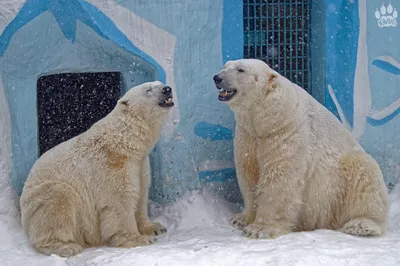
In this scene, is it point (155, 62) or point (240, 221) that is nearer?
point (240, 221)

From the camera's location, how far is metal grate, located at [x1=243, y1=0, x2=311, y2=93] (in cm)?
600

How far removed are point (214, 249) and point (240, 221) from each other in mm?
817

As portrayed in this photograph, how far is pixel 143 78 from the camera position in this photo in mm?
5648

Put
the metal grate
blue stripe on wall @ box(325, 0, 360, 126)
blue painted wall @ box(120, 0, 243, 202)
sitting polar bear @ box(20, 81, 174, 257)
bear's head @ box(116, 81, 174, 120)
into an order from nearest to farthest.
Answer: sitting polar bear @ box(20, 81, 174, 257) → bear's head @ box(116, 81, 174, 120) → blue painted wall @ box(120, 0, 243, 202) → blue stripe on wall @ box(325, 0, 360, 126) → the metal grate

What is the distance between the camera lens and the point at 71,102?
7.70m

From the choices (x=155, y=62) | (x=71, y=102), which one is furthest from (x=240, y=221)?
(x=71, y=102)

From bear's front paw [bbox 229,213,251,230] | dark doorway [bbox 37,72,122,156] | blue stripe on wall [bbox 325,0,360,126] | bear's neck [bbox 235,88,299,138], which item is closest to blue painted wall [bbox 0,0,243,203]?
bear's front paw [bbox 229,213,251,230]

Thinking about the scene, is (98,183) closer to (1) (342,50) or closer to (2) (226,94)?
(2) (226,94)

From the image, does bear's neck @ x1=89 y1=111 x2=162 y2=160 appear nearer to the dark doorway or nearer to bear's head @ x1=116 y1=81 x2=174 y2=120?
bear's head @ x1=116 y1=81 x2=174 y2=120

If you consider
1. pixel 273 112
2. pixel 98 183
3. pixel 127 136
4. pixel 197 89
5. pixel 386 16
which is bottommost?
pixel 98 183

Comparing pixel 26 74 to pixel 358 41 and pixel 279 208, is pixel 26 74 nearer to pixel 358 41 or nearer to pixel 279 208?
pixel 279 208

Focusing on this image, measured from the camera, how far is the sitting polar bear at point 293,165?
16.1ft

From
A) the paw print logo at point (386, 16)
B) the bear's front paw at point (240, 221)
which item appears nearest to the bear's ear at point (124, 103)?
the bear's front paw at point (240, 221)

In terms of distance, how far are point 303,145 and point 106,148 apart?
4.78 ft
